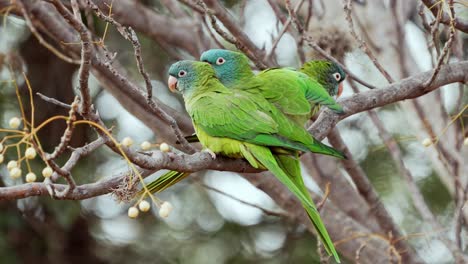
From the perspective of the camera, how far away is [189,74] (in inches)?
121

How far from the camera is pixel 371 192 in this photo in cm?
409

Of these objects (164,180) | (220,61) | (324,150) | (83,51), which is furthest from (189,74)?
(83,51)

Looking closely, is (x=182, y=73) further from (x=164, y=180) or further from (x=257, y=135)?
(x=164, y=180)

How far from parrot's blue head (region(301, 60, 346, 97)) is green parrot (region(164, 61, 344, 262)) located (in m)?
0.58

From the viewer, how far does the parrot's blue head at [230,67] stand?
10.2ft

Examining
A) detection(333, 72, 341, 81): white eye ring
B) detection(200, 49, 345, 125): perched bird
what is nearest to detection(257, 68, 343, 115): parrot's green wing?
detection(200, 49, 345, 125): perched bird

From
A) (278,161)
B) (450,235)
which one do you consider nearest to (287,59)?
(450,235)

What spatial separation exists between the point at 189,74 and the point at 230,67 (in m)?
0.19

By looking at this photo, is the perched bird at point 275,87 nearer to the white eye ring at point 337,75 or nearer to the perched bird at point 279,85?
the perched bird at point 279,85

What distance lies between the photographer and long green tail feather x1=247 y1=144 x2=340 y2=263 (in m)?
2.60

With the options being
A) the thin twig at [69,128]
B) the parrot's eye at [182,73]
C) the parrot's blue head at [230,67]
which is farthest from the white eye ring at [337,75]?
the thin twig at [69,128]

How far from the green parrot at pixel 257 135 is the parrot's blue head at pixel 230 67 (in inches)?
6.0

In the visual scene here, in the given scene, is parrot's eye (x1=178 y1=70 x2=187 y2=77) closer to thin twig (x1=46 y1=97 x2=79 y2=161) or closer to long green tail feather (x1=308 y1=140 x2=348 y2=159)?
long green tail feather (x1=308 y1=140 x2=348 y2=159)

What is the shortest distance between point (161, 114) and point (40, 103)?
10.4 ft
